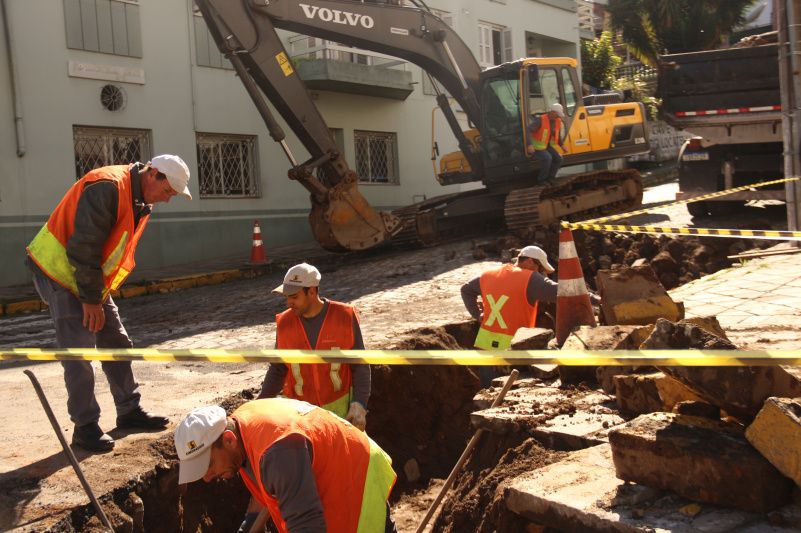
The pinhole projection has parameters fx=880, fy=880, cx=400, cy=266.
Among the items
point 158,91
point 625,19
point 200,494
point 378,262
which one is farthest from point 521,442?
point 625,19

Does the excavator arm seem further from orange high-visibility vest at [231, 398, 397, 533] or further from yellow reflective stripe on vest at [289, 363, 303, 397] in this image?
orange high-visibility vest at [231, 398, 397, 533]

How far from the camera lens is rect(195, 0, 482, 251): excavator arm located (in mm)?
13023

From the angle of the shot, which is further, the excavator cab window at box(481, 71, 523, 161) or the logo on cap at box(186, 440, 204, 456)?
the excavator cab window at box(481, 71, 523, 161)

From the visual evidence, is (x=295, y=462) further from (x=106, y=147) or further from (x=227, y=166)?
(x=227, y=166)

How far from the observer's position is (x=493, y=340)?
23.1ft

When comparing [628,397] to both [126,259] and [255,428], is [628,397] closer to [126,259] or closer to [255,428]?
[255,428]

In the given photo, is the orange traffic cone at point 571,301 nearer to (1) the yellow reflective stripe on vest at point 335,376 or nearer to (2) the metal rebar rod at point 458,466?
(2) the metal rebar rod at point 458,466

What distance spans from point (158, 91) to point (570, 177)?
8.02 m

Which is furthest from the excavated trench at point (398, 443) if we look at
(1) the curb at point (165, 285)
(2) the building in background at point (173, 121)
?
(2) the building in background at point (173, 121)

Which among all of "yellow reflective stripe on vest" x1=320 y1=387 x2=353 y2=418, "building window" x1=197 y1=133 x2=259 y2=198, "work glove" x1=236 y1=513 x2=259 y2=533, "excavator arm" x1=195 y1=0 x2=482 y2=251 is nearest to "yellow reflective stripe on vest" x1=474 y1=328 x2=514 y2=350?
"yellow reflective stripe on vest" x1=320 y1=387 x2=353 y2=418

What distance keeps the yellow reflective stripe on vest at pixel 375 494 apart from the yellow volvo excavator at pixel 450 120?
379 inches

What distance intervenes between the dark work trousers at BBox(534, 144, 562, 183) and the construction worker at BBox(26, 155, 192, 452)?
10.8 metres

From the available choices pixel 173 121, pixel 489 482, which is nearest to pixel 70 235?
pixel 489 482

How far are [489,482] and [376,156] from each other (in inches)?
674
